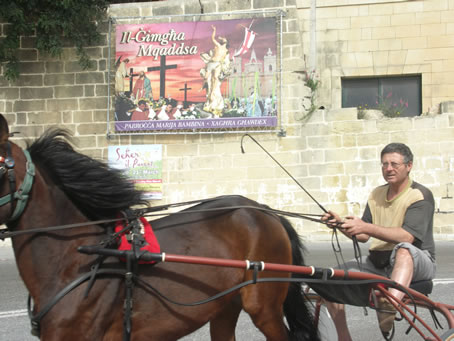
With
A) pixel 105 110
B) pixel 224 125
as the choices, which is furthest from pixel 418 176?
pixel 105 110

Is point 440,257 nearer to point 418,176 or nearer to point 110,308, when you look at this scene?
point 418,176

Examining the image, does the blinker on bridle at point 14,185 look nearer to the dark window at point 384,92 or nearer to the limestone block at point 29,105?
the limestone block at point 29,105

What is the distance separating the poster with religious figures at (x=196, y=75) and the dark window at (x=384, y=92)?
2.86 meters

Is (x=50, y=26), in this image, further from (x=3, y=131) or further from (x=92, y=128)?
(x=3, y=131)

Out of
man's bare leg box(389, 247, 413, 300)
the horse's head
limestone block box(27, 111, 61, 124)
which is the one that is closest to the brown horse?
the horse's head

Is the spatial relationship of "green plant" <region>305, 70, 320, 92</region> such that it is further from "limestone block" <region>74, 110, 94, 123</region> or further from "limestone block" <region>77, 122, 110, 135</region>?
"limestone block" <region>74, 110, 94, 123</region>

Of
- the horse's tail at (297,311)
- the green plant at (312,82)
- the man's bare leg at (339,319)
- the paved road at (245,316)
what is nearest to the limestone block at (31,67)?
the paved road at (245,316)

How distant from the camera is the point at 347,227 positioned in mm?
3521

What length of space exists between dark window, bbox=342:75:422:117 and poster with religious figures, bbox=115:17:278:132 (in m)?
2.86

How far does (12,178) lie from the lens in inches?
104

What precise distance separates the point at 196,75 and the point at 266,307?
1030 cm

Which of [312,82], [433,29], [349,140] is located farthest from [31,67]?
[433,29]

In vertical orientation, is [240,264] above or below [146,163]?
below

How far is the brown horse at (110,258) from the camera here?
2.69 metres
